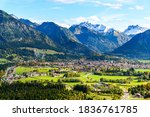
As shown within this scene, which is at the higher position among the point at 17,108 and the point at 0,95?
the point at 17,108

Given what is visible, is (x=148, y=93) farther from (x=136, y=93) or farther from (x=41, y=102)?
(x=41, y=102)

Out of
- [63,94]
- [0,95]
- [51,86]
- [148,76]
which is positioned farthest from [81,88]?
[148,76]

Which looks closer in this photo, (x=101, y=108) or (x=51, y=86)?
(x=101, y=108)

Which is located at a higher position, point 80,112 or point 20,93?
point 80,112

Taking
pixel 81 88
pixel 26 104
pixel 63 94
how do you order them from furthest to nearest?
pixel 81 88
pixel 63 94
pixel 26 104

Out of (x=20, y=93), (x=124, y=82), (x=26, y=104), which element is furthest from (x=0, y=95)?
(x=26, y=104)

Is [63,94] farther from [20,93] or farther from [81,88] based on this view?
[81,88]

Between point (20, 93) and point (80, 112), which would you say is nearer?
point (80, 112)

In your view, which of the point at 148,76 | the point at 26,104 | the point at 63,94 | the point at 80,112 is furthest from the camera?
the point at 148,76

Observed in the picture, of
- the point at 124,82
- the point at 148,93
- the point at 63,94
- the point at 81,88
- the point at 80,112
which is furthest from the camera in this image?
the point at 124,82
